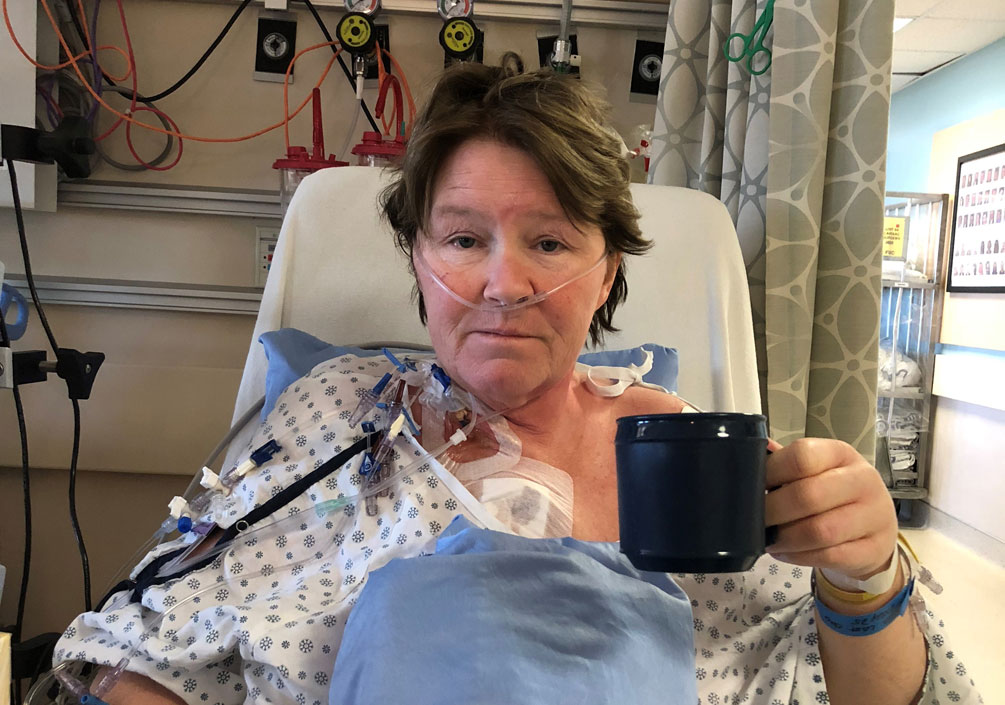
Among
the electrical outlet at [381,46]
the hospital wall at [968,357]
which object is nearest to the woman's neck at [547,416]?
the electrical outlet at [381,46]

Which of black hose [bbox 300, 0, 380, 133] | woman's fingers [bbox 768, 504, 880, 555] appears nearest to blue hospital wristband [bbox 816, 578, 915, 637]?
woman's fingers [bbox 768, 504, 880, 555]

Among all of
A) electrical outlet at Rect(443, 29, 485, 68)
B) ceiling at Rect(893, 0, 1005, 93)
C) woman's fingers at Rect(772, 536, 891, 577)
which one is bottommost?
woman's fingers at Rect(772, 536, 891, 577)

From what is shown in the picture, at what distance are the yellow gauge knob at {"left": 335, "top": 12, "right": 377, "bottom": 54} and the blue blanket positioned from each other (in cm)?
141

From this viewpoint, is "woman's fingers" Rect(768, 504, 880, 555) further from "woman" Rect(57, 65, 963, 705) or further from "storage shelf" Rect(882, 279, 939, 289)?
"storage shelf" Rect(882, 279, 939, 289)

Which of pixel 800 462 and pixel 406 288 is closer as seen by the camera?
pixel 800 462

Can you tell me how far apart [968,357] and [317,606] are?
17.2 feet

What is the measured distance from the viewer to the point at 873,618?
85 cm

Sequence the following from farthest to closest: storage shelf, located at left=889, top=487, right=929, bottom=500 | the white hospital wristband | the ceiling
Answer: storage shelf, located at left=889, top=487, right=929, bottom=500
the ceiling
the white hospital wristband

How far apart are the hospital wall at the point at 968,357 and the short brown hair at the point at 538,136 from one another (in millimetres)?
4489

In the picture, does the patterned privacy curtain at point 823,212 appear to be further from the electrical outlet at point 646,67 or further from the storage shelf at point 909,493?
the storage shelf at point 909,493

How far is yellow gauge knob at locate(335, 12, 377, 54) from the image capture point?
186 cm

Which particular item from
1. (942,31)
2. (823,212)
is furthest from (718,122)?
(942,31)

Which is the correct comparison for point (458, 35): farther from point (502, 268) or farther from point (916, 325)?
point (916, 325)

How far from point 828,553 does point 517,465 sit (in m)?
0.42
